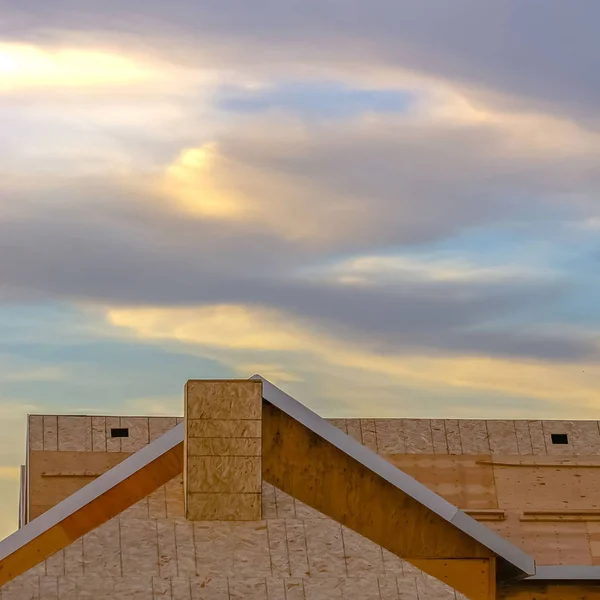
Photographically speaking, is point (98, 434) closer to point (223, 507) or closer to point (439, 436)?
point (439, 436)

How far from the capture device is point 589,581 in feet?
68.4

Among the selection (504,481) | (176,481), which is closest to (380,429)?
(504,481)

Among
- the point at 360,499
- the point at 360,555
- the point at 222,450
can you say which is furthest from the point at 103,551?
the point at 360,499

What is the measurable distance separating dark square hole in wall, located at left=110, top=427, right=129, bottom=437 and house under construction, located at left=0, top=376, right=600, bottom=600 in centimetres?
222

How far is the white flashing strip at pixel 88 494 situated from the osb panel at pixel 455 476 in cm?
721

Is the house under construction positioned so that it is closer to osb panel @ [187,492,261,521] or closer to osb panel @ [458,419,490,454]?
osb panel @ [187,492,261,521]

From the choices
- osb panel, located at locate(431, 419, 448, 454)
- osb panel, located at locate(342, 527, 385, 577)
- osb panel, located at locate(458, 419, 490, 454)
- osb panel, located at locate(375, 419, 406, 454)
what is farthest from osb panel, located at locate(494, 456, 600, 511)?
osb panel, located at locate(342, 527, 385, 577)

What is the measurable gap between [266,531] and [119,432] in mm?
9126

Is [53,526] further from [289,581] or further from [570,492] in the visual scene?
[570,492]

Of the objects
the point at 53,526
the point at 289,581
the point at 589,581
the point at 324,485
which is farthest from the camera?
the point at 589,581

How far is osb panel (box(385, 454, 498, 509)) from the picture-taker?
24.9 m

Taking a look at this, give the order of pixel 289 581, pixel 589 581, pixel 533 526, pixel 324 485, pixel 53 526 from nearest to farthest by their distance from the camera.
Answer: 1. pixel 289 581
2. pixel 53 526
3. pixel 324 485
4. pixel 589 581
5. pixel 533 526

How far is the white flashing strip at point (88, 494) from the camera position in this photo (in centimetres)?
1802

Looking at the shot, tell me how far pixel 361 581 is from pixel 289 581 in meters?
0.97
